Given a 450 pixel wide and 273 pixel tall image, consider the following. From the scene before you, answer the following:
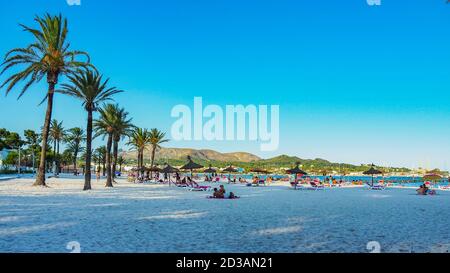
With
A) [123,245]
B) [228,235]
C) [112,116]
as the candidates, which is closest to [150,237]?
[123,245]

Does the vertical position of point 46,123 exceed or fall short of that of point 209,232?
it exceeds it

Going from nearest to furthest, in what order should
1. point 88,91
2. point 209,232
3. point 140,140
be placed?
1. point 209,232
2. point 88,91
3. point 140,140

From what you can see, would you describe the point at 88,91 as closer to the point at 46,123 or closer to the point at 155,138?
the point at 46,123

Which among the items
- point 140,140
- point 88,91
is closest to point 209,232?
point 88,91

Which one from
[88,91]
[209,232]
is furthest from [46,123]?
[209,232]

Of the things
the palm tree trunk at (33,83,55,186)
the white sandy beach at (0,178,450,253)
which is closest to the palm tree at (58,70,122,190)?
the palm tree trunk at (33,83,55,186)

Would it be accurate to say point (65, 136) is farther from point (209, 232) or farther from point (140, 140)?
point (209, 232)

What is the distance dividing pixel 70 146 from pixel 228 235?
107 meters

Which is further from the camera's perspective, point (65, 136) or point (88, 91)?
point (65, 136)

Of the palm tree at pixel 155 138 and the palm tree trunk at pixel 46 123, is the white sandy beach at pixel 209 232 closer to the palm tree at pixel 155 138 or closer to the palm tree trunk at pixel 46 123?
the palm tree trunk at pixel 46 123

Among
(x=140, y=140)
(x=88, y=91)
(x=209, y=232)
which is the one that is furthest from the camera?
(x=140, y=140)

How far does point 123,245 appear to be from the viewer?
8.41 metres
